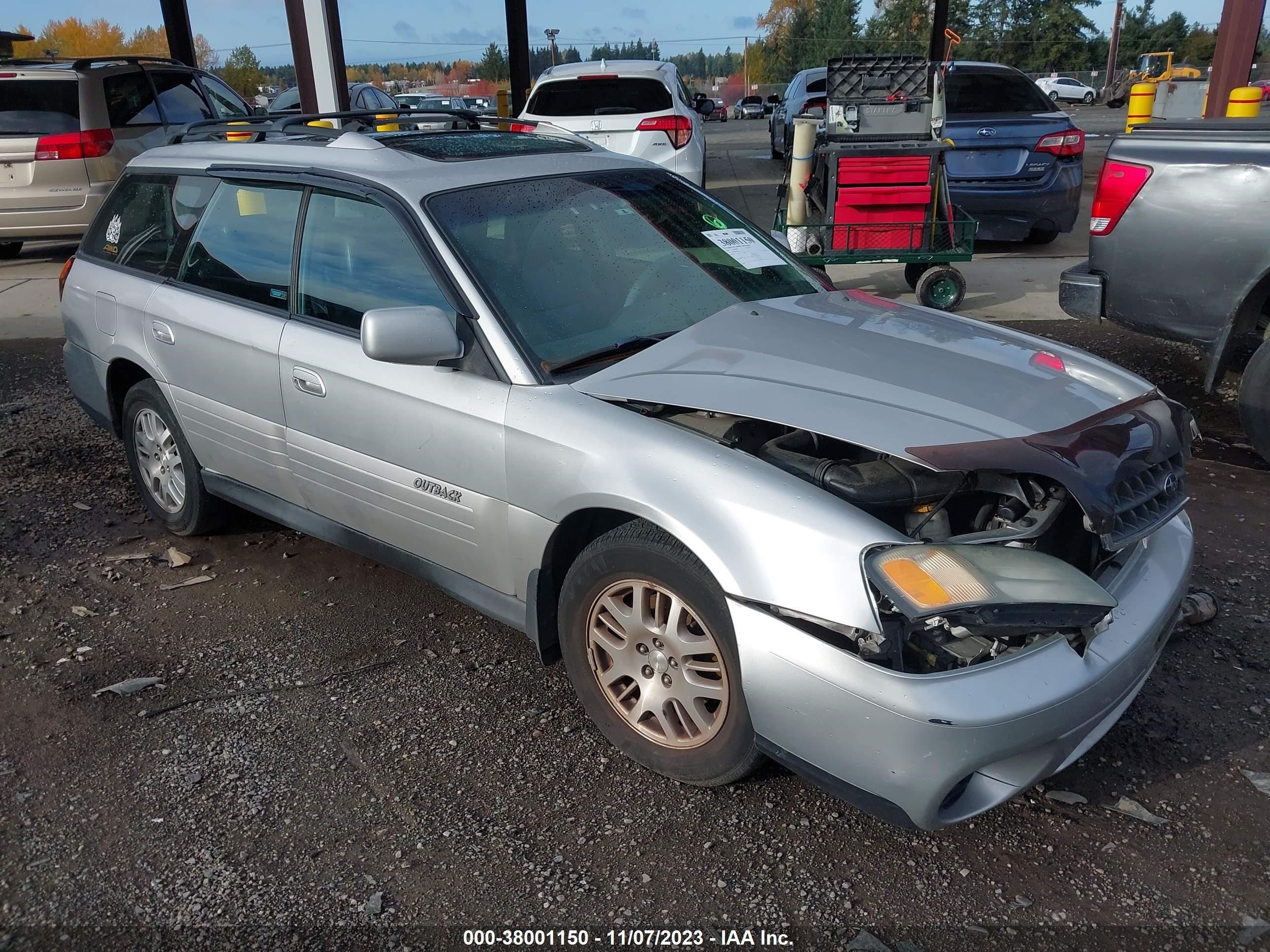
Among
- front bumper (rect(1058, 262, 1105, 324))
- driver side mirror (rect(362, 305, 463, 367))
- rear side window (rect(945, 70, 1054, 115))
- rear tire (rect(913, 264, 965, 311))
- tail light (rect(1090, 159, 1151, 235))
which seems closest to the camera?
driver side mirror (rect(362, 305, 463, 367))

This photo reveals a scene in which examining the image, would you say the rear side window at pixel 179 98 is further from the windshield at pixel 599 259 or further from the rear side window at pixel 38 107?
the windshield at pixel 599 259

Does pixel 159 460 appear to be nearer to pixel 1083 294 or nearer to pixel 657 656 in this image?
pixel 657 656

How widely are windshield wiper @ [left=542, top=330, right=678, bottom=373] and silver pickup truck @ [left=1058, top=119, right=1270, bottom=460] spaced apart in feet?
9.92

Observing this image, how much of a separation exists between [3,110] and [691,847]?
1059cm

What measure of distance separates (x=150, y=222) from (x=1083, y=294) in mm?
4502

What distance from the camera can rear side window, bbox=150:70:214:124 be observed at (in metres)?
11.1

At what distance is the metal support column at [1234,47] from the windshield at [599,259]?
10.8 m

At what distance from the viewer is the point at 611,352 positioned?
3146 mm

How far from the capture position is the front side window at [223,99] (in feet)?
39.1

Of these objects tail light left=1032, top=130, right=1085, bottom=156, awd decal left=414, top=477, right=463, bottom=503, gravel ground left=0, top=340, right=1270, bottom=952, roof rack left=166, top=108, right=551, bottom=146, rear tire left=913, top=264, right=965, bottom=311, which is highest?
roof rack left=166, top=108, right=551, bottom=146

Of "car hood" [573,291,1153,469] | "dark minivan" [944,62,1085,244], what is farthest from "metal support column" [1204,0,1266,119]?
"car hood" [573,291,1153,469]

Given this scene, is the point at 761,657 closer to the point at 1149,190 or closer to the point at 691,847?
the point at 691,847

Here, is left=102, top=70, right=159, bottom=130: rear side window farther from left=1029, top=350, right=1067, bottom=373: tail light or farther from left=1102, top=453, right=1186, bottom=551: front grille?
left=1102, top=453, right=1186, bottom=551: front grille

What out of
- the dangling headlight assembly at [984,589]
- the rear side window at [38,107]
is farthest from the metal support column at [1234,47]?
the rear side window at [38,107]
